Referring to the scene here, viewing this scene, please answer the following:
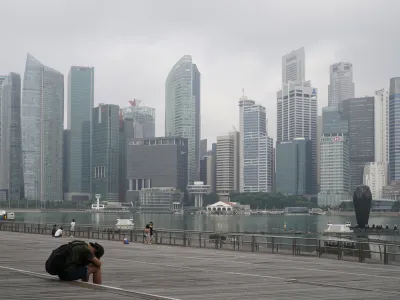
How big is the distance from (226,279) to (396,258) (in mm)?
12371

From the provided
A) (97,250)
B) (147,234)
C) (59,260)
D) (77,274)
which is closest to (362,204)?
(147,234)

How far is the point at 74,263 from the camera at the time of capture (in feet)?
52.2

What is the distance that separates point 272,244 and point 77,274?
2091cm

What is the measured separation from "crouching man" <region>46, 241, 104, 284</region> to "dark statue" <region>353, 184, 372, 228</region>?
120 m

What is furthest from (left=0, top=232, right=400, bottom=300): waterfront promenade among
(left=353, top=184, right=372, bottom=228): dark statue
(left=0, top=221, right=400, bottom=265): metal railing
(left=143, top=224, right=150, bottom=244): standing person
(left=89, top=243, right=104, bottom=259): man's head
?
(left=353, top=184, right=372, bottom=228): dark statue

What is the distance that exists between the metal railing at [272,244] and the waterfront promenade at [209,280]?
2.57m

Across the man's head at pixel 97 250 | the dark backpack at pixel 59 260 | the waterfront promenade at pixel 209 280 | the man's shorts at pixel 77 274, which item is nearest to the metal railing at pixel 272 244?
the waterfront promenade at pixel 209 280

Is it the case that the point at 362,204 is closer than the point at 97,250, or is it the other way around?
the point at 97,250

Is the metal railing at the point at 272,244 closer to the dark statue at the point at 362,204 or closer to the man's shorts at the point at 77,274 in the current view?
the man's shorts at the point at 77,274

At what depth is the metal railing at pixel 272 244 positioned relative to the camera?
98.2 ft

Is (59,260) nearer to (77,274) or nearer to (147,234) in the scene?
(77,274)

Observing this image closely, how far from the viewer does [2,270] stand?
20.1m

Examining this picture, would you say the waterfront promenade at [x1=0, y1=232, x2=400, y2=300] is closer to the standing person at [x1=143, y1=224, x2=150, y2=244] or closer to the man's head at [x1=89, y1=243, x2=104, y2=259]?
the man's head at [x1=89, y1=243, x2=104, y2=259]

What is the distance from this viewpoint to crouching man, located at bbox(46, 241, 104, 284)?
15.9 meters
